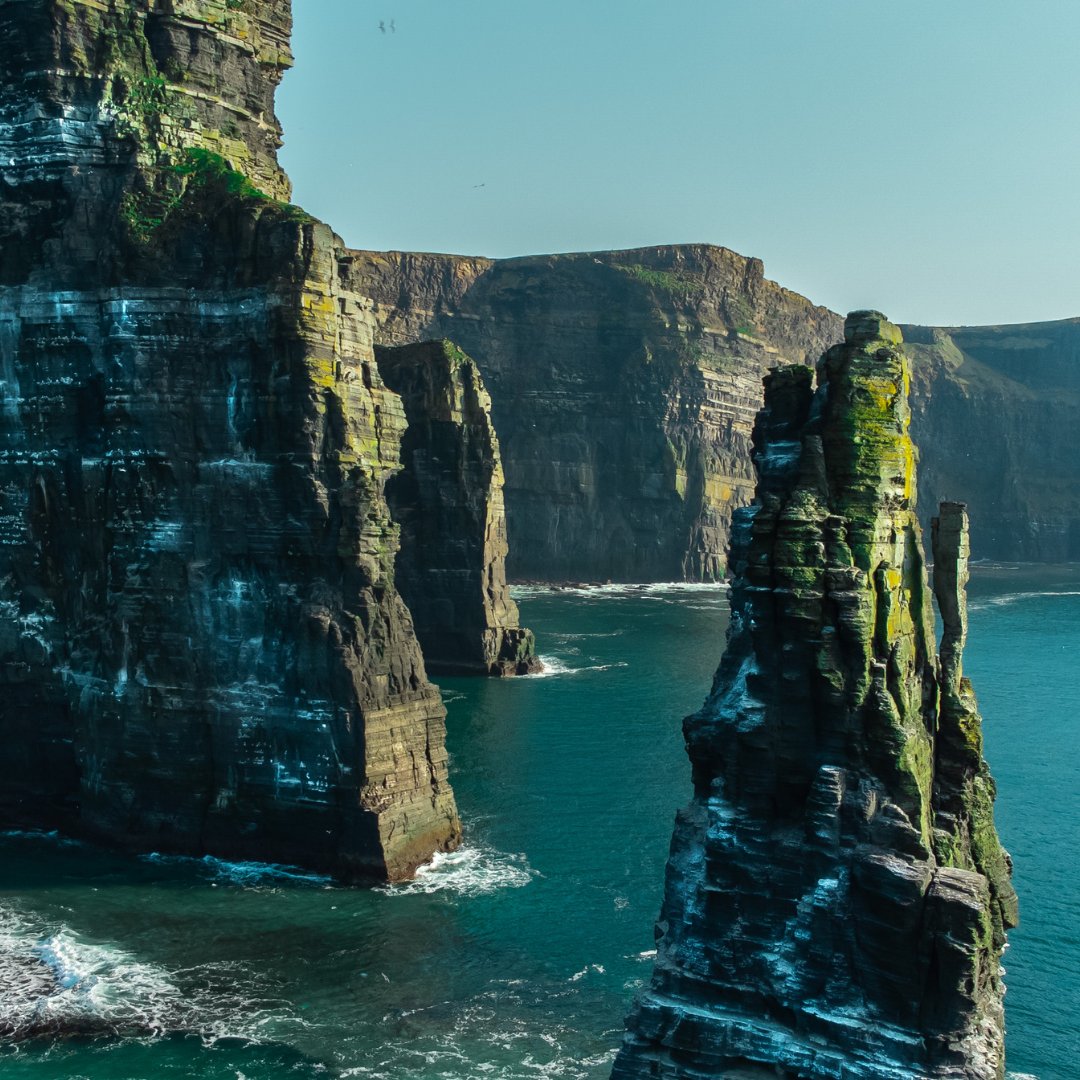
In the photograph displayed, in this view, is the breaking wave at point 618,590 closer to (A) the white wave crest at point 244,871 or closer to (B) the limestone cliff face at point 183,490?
(B) the limestone cliff face at point 183,490

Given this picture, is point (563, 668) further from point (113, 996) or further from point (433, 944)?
point (113, 996)

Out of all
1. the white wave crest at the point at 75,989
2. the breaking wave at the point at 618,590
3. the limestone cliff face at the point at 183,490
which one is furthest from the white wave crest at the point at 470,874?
the breaking wave at the point at 618,590

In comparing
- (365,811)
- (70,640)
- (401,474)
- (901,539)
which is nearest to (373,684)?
(365,811)

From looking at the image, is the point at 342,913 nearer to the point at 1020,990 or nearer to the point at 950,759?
the point at 1020,990

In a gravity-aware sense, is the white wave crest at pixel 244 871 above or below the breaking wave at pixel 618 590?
below

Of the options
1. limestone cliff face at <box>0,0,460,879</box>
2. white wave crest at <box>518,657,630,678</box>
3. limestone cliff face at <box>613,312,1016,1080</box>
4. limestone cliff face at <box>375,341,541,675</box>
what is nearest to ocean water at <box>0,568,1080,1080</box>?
limestone cliff face at <box>0,0,460,879</box>

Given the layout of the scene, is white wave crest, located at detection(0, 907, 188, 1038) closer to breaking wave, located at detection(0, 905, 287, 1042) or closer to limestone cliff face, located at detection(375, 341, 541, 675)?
breaking wave, located at detection(0, 905, 287, 1042)
